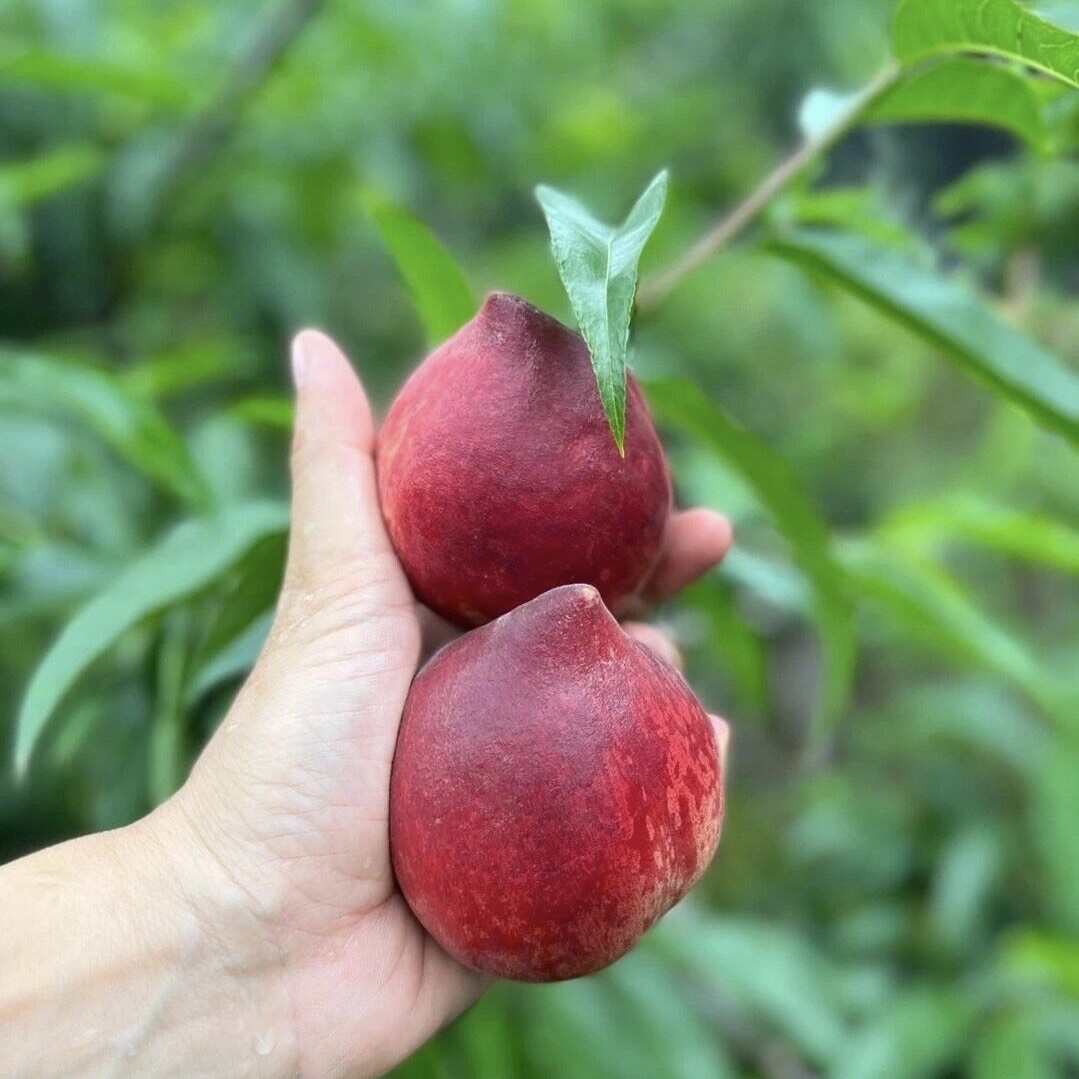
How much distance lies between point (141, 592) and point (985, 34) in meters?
0.69

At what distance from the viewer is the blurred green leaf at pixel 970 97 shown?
0.84m

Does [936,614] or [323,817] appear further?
[936,614]

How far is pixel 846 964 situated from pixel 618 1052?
1149mm

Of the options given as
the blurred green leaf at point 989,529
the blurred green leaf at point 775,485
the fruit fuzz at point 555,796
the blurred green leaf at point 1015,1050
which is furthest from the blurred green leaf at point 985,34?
the blurred green leaf at point 1015,1050

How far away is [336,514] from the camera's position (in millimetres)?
876

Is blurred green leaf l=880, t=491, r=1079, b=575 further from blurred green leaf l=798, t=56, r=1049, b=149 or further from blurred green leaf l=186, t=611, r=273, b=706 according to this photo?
blurred green leaf l=186, t=611, r=273, b=706

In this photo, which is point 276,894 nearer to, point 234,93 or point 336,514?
point 336,514

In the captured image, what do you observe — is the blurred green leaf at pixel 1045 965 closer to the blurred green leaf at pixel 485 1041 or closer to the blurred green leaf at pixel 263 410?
the blurred green leaf at pixel 485 1041

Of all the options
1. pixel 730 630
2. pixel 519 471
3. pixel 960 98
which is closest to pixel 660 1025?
pixel 730 630

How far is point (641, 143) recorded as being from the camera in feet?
10.0

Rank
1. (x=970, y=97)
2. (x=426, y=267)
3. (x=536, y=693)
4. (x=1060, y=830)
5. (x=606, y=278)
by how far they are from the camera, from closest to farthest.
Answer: (x=606, y=278)
(x=536, y=693)
(x=970, y=97)
(x=426, y=267)
(x=1060, y=830)

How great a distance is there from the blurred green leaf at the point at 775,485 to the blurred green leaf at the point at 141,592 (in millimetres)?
344

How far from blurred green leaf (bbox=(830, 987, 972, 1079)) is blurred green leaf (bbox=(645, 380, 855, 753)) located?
873 mm

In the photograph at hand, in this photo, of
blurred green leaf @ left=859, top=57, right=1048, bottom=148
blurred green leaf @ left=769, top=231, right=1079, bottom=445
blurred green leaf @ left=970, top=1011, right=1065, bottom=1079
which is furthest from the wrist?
blurred green leaf @ left=970, top=1011, right=1065, bottom=1079
